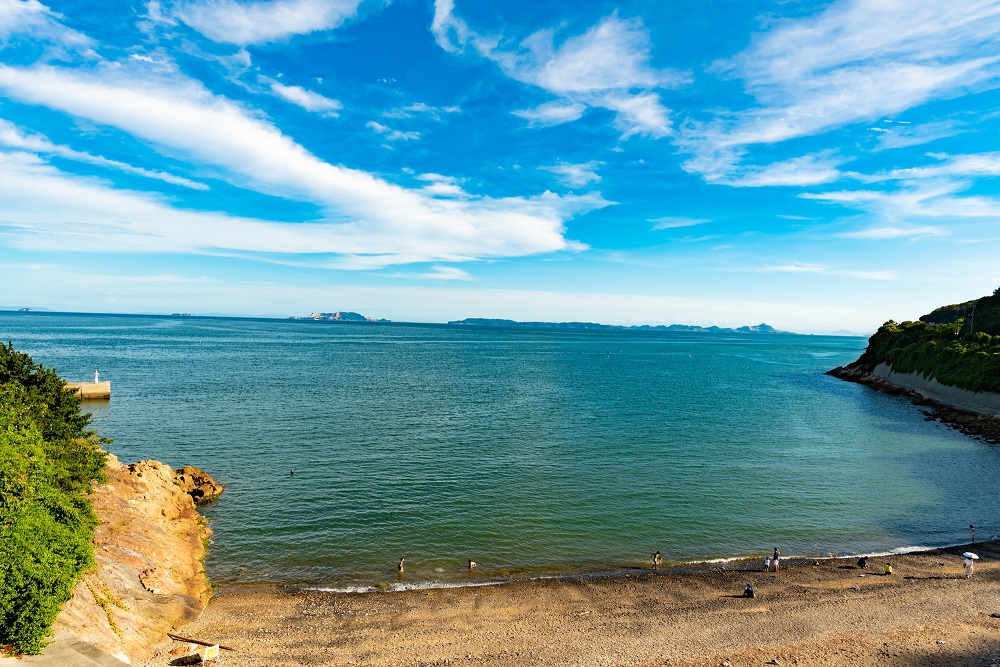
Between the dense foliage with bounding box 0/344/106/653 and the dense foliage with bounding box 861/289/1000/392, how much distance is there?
105648 mm

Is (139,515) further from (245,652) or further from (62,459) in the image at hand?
(245,652)

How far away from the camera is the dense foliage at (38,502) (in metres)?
16.0

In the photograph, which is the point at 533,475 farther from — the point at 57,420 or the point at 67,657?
the point at 67,657

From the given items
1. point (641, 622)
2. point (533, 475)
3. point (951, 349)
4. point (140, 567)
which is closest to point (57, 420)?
point (140, 567)

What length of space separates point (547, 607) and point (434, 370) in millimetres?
104783

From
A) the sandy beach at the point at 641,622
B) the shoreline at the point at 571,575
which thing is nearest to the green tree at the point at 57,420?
the shoreline at the point at 571,575

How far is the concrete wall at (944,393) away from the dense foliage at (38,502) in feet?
336

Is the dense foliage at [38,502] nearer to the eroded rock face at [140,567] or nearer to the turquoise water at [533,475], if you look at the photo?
the eroded rock face at [140,567]

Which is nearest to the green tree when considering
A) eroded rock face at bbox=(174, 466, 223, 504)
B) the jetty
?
eroded rock face at bbox=(174, 466, 223, 504)

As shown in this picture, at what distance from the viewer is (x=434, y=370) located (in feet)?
427

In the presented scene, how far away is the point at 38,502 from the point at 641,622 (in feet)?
86.7

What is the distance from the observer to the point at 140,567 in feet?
87.9

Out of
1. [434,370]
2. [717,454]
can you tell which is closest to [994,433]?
[717,454]

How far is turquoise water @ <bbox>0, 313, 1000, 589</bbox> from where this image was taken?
111 ft
